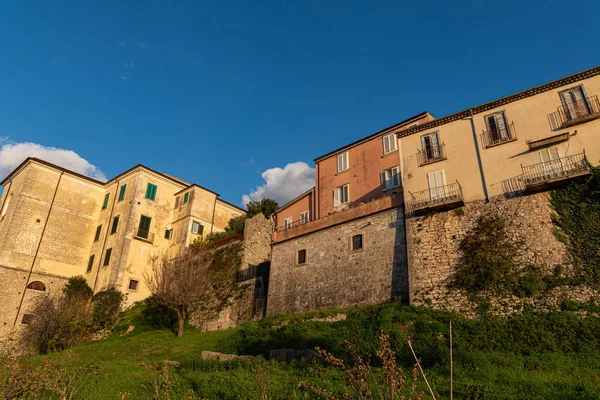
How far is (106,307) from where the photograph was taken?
35.6 metres

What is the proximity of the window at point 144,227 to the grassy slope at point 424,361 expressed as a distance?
19137mm

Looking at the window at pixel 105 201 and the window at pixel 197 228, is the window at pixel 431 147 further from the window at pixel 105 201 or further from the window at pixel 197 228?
the window at pixel 105 201

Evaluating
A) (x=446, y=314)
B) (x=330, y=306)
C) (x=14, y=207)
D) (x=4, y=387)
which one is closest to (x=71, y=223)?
(x=14, y=207)

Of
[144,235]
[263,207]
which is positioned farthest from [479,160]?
[144,235]

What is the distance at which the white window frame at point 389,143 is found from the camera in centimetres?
3058

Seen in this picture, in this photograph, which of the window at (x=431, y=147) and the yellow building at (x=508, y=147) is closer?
the yellow building at (x=508, y=147)

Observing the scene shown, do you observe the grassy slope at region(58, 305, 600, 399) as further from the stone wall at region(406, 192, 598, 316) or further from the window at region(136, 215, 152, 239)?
the window at region(136, 215, 152, 239)

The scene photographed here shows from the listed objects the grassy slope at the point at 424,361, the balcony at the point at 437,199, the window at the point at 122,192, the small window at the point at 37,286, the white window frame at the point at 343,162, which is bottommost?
the grassy slope at the point at 424,361

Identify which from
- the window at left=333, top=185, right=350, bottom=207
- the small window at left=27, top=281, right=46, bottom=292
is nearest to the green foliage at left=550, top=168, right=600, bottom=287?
→ the window at left=333, top=185, right=350, bottom=207

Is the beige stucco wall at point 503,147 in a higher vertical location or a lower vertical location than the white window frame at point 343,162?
lower

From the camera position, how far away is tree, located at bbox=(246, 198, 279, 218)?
43500 mm

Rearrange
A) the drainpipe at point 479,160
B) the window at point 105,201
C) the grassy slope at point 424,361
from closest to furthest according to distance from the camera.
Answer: the grassy slope at point 424,361 < the drainpipe at point 479,160 < the window at point 105,201

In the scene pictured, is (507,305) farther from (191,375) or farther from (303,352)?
(191,375)

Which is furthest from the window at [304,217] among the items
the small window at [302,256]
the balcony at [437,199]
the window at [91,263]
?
the window at [91,263]
